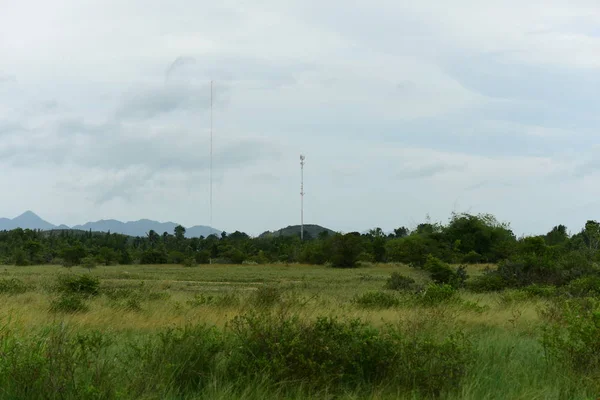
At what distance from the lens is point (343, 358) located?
661cm

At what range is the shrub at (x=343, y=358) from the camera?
6.32 metres

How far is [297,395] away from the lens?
19.4 ft

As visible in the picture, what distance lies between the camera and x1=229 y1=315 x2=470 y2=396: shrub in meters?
6.32

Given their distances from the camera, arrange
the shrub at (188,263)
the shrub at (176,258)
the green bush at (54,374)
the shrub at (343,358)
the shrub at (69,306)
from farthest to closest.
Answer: the shrub at (176,258), the shrub at (188,263), the shrub at (69,306), the shrub at (343,358), the green bush at (54,374)

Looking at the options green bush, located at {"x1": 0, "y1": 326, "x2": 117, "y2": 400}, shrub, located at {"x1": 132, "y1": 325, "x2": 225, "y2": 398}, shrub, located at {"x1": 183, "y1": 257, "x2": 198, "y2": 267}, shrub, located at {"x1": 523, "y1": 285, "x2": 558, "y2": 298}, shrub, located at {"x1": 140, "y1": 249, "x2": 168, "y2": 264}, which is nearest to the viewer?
green bush, located at {"x1": 0, "y1": 326, "x2": 117, "y2": 400}

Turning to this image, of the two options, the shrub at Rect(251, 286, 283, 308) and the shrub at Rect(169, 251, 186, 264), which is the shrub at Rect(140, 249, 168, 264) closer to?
→ the shrub at Rect(169, 251, 186, 264)

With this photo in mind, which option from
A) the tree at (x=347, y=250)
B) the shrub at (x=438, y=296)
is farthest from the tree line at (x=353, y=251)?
the shrub at (x=438, y=296)

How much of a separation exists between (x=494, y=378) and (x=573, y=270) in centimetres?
2255

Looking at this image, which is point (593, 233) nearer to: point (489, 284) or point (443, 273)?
point (443, 273)

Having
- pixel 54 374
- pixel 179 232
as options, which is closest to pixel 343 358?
pixel 54 374

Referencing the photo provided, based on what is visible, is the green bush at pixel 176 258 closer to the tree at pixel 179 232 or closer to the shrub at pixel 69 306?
the tree at pixel 179 232

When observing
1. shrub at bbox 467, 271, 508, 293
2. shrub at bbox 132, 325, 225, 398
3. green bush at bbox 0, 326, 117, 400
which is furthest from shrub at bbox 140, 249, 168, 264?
green bush at bbox 0, 326, 117, 400

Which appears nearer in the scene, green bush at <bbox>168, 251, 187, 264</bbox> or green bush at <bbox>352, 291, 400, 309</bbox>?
green bush at <bbox>352, 291, 400, 309</bbox>

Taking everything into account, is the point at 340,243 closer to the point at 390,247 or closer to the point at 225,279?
the point at 390,247
